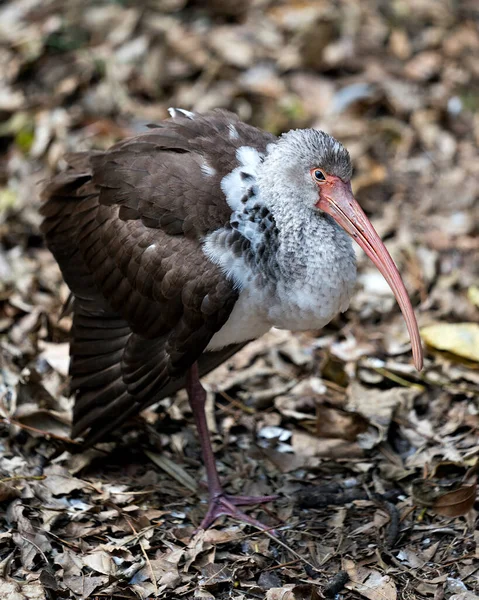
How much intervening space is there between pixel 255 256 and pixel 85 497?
1.61 m

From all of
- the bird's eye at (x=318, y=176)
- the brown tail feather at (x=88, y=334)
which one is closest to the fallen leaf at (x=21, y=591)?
the brown tail feather at (x=88, y=334)

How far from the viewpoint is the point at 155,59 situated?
8367 millimetres

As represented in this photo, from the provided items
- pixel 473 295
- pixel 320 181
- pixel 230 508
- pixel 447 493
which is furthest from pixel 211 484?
pixel 473 295

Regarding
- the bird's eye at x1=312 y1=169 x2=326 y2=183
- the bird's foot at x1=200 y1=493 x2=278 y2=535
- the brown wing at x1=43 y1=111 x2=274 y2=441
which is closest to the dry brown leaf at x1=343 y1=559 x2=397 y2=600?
the bird's foot at x1=200 y1=493 x2=278 y2=535

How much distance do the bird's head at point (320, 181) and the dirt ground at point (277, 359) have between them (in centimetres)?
124

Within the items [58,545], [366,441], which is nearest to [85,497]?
[58,545]

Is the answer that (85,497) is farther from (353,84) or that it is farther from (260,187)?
(353,84)

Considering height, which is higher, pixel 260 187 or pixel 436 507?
pixel 260 187

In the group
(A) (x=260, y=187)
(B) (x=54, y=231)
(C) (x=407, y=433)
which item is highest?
(A) (x=260, y=187)

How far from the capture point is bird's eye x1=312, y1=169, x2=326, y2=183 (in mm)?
4848

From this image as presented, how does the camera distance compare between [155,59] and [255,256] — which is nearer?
[255,256]

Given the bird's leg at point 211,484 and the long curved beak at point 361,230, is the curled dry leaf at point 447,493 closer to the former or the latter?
the bird's leg at point 211,484

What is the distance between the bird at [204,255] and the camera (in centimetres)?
467

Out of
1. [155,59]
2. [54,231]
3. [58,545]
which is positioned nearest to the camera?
[58,545]
